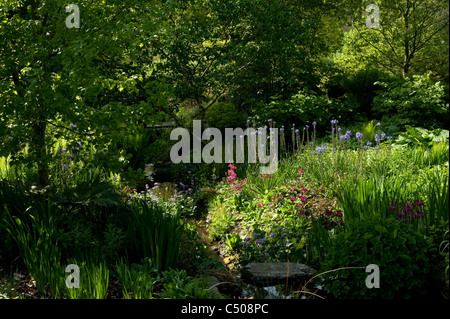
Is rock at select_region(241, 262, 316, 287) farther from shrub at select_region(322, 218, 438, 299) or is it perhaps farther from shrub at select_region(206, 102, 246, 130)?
shrub at select_region(206, 102, 246, 130)

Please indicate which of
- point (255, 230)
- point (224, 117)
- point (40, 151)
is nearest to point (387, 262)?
point (255, 230)

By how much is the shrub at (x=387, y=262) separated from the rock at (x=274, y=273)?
527 millimetres

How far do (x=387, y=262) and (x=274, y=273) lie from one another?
1.11 m

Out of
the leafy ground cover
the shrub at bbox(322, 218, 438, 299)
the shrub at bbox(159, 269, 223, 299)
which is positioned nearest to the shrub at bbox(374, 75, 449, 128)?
the leafy ground cover

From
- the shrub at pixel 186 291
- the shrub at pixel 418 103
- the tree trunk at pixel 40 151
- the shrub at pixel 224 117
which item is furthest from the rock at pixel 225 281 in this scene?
the shrub at pixel 418 103

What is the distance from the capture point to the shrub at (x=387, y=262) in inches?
111

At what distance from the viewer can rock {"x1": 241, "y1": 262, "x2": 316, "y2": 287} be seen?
360 cm

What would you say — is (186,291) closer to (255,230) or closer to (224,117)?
(255,230)

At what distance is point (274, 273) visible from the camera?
3.69 metres

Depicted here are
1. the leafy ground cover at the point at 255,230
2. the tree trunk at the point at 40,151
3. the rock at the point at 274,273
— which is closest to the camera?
the leafy ground cover at the point at 255,230

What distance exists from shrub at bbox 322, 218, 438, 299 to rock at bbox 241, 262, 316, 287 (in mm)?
527

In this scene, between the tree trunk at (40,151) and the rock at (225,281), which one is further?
the tree trunk at (40,151)

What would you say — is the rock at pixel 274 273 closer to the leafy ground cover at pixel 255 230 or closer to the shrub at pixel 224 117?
the leafy ground cover at pixel 255 230

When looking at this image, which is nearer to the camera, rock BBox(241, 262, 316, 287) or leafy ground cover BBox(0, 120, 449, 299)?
leafy ground cover BBox(0, 120, 449, 299)
